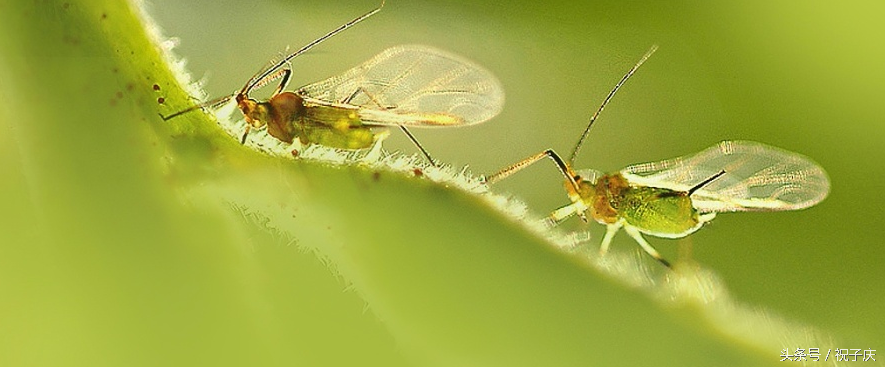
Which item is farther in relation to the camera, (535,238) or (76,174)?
(535,238)

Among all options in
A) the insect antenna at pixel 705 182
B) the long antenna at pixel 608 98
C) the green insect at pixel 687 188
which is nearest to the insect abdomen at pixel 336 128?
the green insect at pixel 687 188

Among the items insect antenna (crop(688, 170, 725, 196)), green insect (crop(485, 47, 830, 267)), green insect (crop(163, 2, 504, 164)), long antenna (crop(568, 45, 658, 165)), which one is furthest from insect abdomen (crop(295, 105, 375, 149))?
insect antenna (crop(688, 170, 725, 196))

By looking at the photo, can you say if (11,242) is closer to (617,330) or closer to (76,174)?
(76,174)

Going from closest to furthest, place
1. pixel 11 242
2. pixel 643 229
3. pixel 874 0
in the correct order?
pixel 11 242 → pixel 643 229 → pixel 874 0

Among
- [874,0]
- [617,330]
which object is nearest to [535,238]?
[617,330]

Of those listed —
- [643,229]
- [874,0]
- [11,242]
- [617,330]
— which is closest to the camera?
[11,242]

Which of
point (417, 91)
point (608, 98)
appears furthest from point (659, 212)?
point (417, 91)

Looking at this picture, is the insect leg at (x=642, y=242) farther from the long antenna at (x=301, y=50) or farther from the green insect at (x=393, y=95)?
the long antenna at (x=301, y=50)
